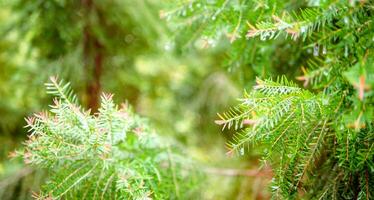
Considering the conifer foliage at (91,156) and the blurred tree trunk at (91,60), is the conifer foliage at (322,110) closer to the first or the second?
the conifer foliage at (91,156)

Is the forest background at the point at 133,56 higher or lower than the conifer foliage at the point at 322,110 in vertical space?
higher

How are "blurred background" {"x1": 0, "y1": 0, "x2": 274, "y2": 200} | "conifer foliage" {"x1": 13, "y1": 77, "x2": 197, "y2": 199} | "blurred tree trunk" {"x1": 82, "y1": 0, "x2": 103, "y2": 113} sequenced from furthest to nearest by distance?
"blurred tree trunk" {"x1": 82, "y1": 0, "x2": 103, "y2": 113} → "blurred background" {"x1": 0, "y1": 0, "x2": 274, "y2": 200} → "conifer foliage" {"x1": 13, "y1": 77, "x2": 197, "y2": 199}

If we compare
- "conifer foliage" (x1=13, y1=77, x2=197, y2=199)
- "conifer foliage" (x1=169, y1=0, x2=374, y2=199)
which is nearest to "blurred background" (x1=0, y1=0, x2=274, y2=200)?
"conifer foliage" (x1=13, y1=77, x2=197, y2=199)

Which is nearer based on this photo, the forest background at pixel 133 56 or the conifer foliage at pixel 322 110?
the conifer foliage at pixel 322 110

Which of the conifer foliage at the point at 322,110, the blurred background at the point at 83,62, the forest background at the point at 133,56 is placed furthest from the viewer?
the blurred background at the point at 83,62

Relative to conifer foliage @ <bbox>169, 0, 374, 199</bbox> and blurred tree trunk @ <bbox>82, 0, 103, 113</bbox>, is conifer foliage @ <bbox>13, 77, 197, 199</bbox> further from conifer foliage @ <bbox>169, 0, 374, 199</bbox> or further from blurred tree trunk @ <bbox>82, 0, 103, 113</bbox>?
blurred tree trunk @ <bbox>82, 0, 103, 113</bbox>

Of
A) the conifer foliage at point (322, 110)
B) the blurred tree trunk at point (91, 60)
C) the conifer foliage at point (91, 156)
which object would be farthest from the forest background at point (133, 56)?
Answer: the conifer foliage at point (91, 156)

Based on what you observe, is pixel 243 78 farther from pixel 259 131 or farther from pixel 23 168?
pixel 23 168
